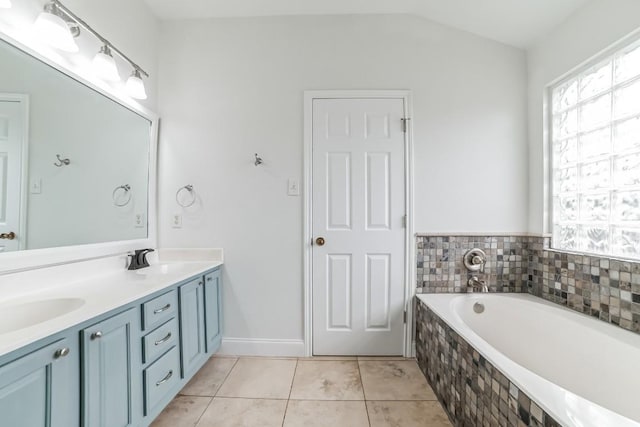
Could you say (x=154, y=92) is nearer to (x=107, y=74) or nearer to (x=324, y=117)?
(x=107, y=74)

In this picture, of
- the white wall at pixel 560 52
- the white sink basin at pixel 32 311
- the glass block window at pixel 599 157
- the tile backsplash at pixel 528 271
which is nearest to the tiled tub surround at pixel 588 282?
the tile backsplash at pixel 528 271

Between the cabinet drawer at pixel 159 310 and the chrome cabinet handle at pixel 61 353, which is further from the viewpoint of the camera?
the cabinet drawer at pixel 159 310

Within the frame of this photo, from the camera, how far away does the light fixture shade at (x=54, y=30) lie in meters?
1.20

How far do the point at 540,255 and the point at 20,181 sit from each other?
10.3 feet

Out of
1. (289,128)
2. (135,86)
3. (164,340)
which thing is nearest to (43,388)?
(164,340)

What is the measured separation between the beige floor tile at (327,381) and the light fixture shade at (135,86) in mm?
2244

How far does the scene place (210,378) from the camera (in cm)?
177

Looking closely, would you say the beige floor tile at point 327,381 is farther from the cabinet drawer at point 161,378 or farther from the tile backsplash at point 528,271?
the tile backsplash at point 528,271

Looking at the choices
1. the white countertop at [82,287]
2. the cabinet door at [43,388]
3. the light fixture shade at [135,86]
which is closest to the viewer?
the cabinet door at [43,388]

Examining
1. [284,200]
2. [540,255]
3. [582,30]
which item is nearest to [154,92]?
[284,200]

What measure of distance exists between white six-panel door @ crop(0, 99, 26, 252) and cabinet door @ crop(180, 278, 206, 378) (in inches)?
30.3

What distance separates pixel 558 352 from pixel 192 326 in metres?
2.20

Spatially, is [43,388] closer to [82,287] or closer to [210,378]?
[82,287]

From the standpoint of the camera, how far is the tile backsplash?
4.80ft
